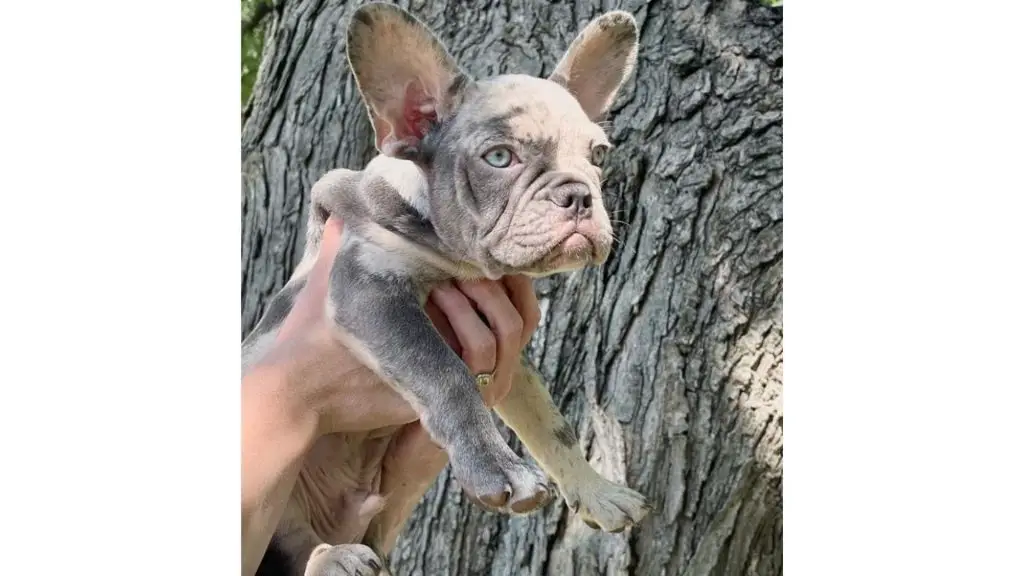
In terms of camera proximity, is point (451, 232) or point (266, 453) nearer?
point (451, 232)

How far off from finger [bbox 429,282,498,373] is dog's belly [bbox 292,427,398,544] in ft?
0.70

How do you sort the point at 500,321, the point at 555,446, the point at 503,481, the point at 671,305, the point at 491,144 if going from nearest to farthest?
the point at 503,481, the point at 491,144, the point at 500,321, the point at 555,446, the point at 671,305

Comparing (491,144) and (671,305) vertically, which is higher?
(491,144)

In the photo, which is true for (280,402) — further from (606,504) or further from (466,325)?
(606,504)

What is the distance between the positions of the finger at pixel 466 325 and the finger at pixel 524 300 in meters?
0.11

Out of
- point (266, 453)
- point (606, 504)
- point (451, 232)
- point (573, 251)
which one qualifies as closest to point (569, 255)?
point (573, 251)

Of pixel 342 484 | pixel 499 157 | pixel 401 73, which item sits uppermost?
pixel 401 73

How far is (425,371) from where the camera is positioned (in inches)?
82.5

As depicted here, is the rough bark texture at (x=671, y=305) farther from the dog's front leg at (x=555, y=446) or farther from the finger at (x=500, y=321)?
the finger at (x=500, y=321)

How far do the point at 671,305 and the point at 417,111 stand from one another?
744mm

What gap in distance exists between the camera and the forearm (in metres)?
2.32

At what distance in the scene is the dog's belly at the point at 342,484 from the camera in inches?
91.1

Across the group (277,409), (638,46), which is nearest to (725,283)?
(638,46)

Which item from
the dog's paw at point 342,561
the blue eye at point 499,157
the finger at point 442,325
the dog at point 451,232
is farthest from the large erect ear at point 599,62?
Answer: the dog's paw at point 342,561
